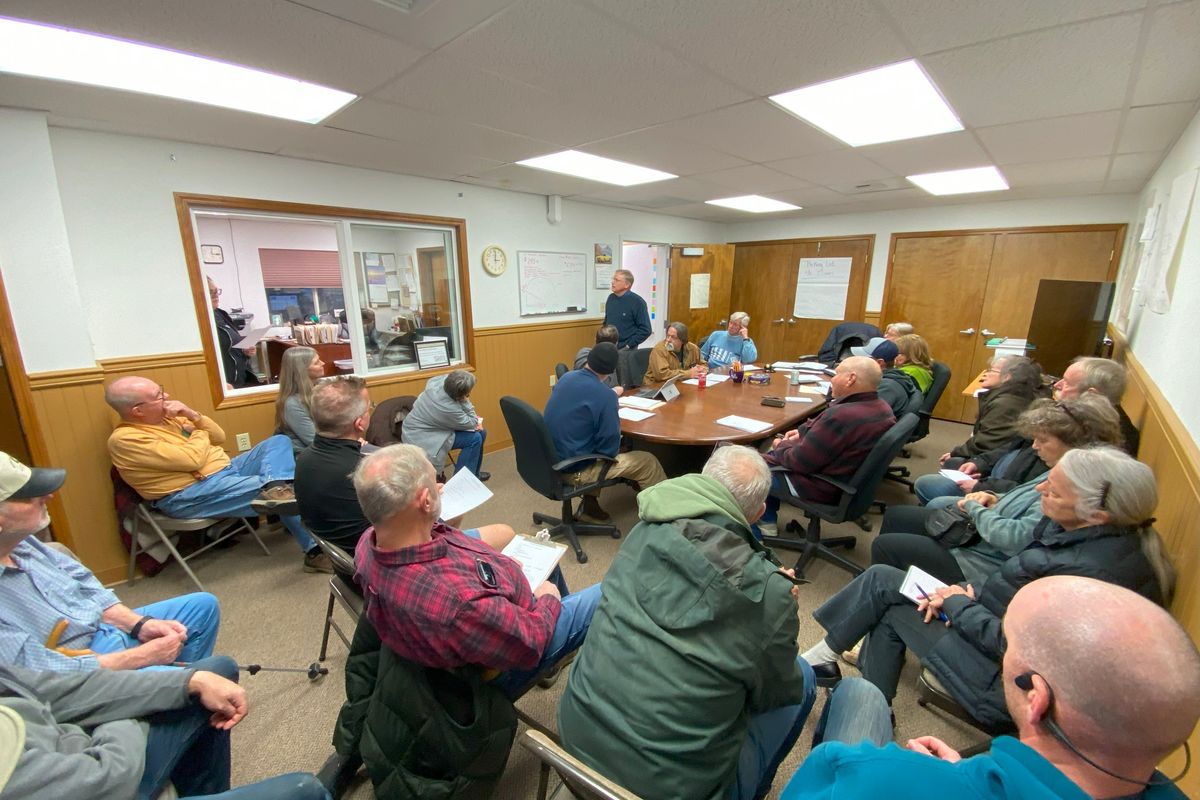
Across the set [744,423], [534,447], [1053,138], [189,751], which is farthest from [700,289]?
[189,751]

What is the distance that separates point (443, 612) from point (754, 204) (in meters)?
5.19

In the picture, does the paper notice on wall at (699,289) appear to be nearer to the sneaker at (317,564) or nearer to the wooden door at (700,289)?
the wooden door at (700,289)

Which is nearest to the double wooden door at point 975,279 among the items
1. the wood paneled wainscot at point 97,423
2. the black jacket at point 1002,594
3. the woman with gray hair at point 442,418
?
the black jacket at point 1002,594

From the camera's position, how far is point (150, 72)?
1.81 metres

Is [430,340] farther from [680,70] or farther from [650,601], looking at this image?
[650,601]

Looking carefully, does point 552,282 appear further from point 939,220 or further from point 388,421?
point 939,220

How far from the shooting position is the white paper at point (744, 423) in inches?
109

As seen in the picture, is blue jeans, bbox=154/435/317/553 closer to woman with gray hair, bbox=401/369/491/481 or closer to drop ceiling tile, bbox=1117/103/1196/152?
woman with gray hair, bbox=401/369/491/481

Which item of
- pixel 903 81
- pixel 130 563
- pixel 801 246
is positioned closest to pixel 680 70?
pixel 903 81

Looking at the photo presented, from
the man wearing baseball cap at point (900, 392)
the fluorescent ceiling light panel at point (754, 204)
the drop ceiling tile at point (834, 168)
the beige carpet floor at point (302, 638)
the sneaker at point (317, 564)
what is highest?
the fluorescent ceiling light panel at point (754, 204)

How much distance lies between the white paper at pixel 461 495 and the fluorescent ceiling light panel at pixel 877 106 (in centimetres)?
219

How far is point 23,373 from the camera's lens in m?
2.21

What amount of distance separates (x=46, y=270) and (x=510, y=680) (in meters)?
2.90

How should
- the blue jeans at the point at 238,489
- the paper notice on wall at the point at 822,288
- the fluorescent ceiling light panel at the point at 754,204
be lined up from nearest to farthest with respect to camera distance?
the blue jeans at the point at 238,489 < the fluorescent ceiling light panel at the point at 754,204 < the paper notice on wall at the point at 822,288
